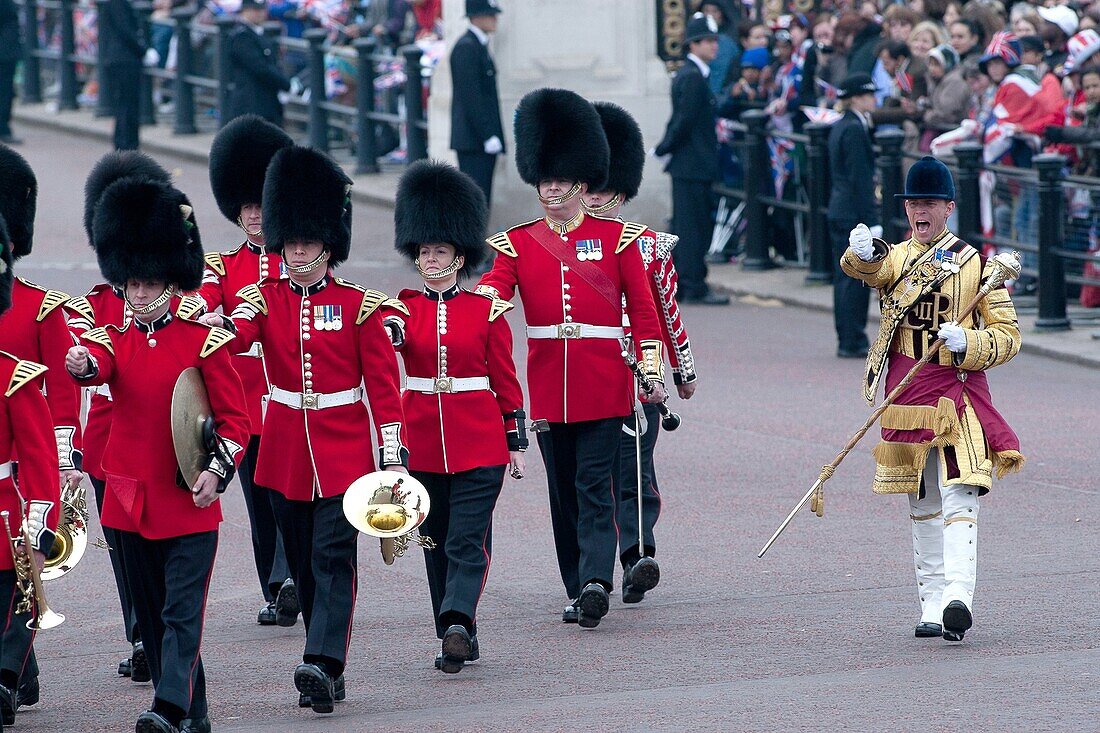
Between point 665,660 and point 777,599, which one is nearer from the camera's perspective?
point 665,660

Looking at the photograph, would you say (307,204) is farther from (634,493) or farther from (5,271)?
(634,493)

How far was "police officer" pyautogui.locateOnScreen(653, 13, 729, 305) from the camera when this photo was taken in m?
15.5

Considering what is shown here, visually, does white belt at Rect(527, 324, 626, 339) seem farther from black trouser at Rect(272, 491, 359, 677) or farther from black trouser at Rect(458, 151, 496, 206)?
black trouser at Rect(458, 151, 496, 206)

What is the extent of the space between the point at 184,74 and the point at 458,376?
53.3 feet

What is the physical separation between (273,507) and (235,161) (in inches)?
75.8

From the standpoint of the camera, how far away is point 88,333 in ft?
20.2

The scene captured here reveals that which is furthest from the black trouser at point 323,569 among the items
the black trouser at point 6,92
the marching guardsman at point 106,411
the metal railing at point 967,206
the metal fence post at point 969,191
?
the black trouser at point 6,92

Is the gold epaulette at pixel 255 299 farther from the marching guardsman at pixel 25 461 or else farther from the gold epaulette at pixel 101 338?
the marching guardsman at pixel 25 461

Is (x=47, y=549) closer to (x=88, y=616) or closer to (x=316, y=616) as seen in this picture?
(x=316, y=616)

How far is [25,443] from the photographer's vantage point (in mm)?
5781

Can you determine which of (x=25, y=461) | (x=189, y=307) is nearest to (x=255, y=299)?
(x=189, y=307)

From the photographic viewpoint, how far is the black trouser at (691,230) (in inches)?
611

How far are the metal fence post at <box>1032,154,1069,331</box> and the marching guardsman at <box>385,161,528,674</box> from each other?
24.0 feet

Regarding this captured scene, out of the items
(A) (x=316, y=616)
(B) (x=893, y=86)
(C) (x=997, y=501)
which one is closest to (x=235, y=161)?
(A) (x=316, y=616)
